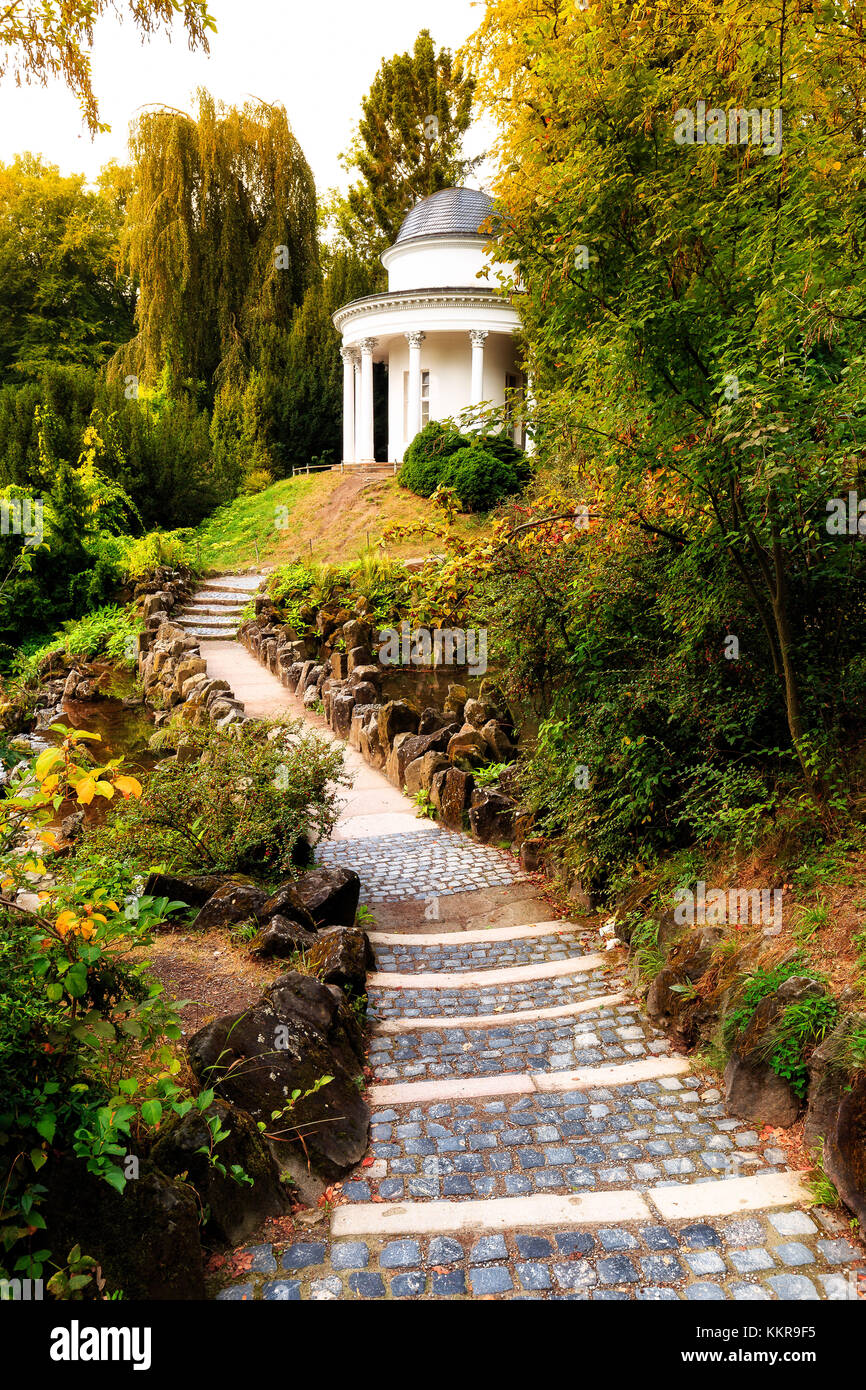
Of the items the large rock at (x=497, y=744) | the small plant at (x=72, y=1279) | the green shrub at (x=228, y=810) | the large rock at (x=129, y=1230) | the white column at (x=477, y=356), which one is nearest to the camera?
the small plant at (x=72, y=1279)

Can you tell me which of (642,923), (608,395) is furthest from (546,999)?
(608,395)

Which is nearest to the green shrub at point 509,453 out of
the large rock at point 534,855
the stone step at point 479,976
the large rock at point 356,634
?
the large rock at point 356,634

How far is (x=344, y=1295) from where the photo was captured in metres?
2.84

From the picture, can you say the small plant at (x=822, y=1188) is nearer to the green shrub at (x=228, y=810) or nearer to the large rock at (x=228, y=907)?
the large rock at (x=228, y=907)

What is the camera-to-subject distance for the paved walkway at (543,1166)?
9.55ft

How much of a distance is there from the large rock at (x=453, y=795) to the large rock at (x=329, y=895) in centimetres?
276

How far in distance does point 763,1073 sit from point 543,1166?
105 cm

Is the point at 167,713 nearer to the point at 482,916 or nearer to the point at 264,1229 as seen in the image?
the point at 482,916

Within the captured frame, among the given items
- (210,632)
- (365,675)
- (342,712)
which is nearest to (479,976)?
(342,712)

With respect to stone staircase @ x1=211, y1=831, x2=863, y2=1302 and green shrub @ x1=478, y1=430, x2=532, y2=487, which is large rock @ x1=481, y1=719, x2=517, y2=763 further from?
green shrub @ x1=478, y1=430, x2=532, y2=487

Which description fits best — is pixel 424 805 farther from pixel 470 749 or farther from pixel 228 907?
pixel 228 907

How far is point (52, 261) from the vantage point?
36.2 metres

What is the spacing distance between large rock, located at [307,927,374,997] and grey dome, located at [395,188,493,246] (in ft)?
91.5

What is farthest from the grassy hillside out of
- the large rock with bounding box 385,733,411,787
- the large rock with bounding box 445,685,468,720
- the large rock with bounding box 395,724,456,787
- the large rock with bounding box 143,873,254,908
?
the large rock with bounding box 143,873,254,908
